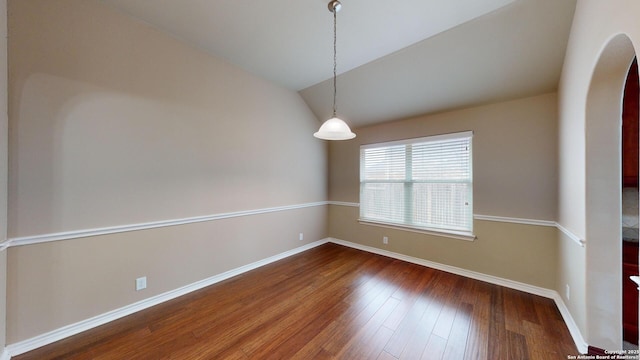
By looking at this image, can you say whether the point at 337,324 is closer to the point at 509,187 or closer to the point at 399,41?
the point at 509,187

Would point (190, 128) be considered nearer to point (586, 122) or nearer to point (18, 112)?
point (18, 112)

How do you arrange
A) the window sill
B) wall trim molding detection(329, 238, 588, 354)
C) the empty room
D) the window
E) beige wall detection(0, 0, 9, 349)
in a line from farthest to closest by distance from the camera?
the window < the window sill < wall trim molding detection(329, 238, 588, 354) < the empty room < beige wall detection(0, 0, 9, 349)

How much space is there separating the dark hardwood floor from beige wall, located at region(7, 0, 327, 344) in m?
0.39

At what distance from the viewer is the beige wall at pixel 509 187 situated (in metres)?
2.52

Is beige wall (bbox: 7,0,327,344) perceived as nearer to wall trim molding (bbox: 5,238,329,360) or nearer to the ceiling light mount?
wall trim molding (bbox: 5,238,329,360)

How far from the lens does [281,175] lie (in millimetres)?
3684

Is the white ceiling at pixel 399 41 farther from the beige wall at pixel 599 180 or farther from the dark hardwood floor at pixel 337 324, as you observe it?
the dark hardwood floor at pixel 337 324

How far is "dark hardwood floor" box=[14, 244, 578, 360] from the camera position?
169cm

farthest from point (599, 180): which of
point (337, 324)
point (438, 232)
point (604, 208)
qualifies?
point (337, 324)

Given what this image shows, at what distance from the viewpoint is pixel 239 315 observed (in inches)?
84.4

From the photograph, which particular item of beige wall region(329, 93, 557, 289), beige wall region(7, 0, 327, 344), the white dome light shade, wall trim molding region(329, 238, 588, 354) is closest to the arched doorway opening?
wall trim molding region(329, 238, 588, 354)

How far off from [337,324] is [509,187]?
8.86 ft

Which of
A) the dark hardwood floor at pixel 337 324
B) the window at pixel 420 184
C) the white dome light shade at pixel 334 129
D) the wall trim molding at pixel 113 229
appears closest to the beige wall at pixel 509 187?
the window at pixel 420 184

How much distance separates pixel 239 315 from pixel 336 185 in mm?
2970
